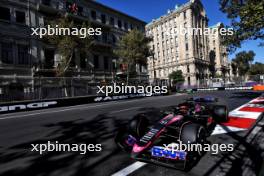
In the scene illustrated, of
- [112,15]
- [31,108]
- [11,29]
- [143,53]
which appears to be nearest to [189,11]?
[112,15]

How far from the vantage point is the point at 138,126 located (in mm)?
4004

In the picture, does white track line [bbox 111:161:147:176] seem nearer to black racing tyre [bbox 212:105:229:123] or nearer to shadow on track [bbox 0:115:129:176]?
shadow on track [bbox 0:115:129:176]

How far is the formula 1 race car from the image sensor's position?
3.14m

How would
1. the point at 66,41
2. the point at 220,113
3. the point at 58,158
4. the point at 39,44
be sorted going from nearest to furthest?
the point at 58,158 < the point at 220,113 < the point at 66,41 < the point at 39,44

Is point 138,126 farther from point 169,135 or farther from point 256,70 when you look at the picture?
point 256,70

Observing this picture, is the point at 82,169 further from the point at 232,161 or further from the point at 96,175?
the point at 232,161

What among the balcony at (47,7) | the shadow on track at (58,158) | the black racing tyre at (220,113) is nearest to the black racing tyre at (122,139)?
the shadow on track at (58,158)

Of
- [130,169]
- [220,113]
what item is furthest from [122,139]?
[220,113]

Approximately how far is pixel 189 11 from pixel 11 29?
4431 centimetres

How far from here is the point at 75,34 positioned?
18969mm

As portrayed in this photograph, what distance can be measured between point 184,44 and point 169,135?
51692 millimetres

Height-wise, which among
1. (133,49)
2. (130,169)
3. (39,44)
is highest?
(39,44)

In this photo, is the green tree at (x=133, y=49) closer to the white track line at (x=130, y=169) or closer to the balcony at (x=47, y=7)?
the balcony at (x=47, y=7)

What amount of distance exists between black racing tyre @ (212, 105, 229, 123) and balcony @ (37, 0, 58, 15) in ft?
74.2
